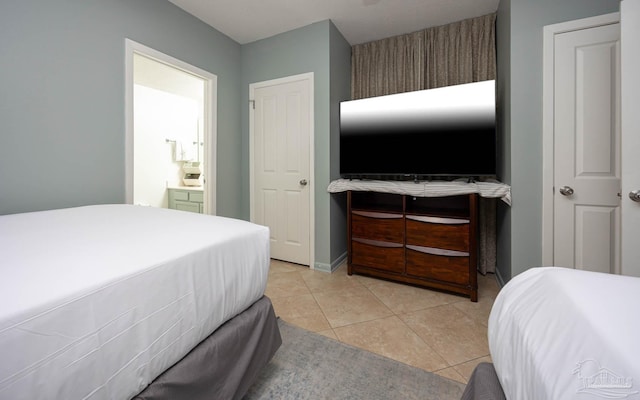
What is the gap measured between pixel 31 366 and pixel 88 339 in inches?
3.5

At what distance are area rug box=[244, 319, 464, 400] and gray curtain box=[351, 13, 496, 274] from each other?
192 cm

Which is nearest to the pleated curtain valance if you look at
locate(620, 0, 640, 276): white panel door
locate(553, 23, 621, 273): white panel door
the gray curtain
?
the gray curtain

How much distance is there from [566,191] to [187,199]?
15.9ft

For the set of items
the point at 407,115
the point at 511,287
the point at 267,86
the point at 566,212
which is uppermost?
the point at 267,86

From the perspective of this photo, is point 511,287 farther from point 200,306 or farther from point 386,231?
point 386,231

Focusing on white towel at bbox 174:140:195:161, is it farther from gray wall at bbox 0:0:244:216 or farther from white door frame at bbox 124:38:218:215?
gray wall at bbox 0:0:244:216

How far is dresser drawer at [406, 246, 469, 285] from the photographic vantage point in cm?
223

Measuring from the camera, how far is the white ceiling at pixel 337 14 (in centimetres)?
257

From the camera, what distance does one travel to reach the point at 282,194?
3.18 m

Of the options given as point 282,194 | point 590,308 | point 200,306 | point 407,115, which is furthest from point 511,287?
point 282,194

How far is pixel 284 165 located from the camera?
3139 mm

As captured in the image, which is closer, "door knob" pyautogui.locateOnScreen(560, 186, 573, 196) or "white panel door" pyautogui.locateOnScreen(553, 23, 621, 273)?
"white panel door" pyautogui.locateOnScreen(553, 23, 621, 273)

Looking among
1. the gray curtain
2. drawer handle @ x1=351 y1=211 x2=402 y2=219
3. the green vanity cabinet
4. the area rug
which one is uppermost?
the gray curtain

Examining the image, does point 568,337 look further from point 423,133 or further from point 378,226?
point 423,133
